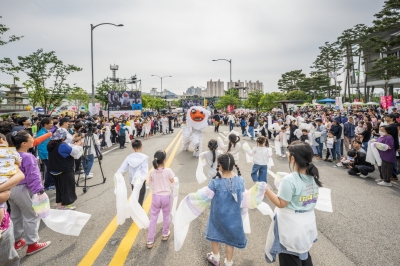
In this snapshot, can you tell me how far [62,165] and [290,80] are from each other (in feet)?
218

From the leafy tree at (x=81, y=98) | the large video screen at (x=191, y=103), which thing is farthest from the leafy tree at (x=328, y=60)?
the leafy tree at (x=81, y=98)

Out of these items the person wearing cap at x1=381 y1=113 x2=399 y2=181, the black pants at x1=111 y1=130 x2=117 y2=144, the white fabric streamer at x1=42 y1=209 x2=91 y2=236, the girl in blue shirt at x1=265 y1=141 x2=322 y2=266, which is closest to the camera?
the girl in blue shirt at x1=265 y1=141 x2=322 y2=266

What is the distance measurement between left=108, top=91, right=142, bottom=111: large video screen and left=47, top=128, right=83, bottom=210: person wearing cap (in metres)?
22.2

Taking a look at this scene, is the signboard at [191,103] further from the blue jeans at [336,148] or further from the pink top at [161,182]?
the pink top at [161,182]

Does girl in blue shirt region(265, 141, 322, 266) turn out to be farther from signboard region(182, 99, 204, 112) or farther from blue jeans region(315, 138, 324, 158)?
signboard region(182, 99, 204, 112)

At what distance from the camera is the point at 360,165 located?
7566 millimetres

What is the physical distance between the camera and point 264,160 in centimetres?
566

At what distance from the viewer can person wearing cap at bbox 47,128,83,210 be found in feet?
15.6

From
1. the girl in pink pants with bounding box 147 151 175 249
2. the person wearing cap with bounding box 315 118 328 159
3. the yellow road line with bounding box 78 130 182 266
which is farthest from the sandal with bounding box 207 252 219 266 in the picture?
the person wearing cap with bounding box 315 118 328 159

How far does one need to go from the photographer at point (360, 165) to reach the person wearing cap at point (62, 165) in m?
7.69

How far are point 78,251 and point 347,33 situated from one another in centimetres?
4857

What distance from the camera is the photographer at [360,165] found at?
7387 millimetres

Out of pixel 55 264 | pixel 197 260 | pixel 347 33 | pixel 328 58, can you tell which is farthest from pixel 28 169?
pixel 328 58

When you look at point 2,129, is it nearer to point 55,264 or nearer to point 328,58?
point 55,264
